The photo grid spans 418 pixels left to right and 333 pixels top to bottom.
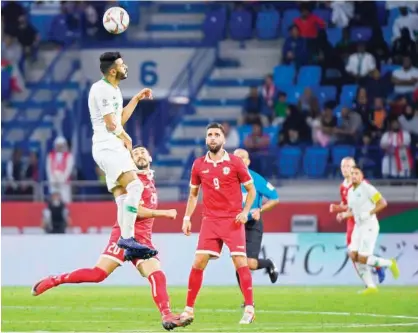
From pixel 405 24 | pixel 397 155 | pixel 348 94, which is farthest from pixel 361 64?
pixel 397 155

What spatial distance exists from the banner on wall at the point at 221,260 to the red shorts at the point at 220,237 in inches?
317

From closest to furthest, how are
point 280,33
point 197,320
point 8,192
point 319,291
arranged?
1. point 197,320
2. point 319,291
3. point 8,192
4. point 280,33

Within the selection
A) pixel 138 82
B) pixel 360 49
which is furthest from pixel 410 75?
pixel 138 82

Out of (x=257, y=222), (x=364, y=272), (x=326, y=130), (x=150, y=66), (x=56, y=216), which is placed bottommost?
(x=364, y=272)

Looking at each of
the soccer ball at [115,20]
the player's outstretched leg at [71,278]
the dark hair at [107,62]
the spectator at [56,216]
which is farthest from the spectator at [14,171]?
the dark hair at [107,62]

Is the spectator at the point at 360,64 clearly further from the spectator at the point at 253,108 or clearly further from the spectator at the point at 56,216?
the spectator at the point at 56,216

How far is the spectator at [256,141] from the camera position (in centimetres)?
2430

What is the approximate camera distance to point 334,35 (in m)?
26.4

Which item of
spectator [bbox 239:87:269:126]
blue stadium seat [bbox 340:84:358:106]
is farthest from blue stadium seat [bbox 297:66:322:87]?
spectator [bbox 239:87:269:126]

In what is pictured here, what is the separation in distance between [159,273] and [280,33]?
15378 mm

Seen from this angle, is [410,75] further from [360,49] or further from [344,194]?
[344,194]

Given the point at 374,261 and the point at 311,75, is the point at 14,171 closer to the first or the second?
the point at 311,75

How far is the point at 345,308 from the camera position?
1547 cm

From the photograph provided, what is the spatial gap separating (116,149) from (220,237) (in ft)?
5.20
